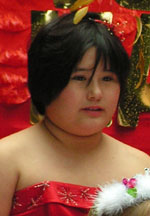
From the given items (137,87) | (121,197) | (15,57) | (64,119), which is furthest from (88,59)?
(137,87)

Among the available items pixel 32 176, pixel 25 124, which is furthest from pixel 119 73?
pixel 25 124

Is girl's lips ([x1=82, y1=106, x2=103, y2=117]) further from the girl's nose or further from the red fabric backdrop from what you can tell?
the red fabric backdrop

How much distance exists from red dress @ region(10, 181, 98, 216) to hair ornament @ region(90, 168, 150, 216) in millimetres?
147

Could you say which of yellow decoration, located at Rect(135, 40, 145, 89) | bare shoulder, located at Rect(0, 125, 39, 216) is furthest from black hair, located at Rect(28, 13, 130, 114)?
yellow decoration, located at Rect(135, 40, 145, 89)

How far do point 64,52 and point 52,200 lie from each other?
0.37 m

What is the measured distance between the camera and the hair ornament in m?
0.84

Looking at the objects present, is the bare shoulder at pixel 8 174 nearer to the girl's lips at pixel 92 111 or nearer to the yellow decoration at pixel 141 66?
the girl's lips at pixel 92 111

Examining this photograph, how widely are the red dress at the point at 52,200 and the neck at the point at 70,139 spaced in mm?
106

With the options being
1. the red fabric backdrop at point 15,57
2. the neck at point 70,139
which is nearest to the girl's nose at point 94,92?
the neck at point 70,139

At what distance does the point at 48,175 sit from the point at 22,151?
3.6 inches

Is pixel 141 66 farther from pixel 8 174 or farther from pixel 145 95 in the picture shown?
pixel 8 174

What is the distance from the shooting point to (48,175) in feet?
3.35

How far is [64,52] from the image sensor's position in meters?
0.98

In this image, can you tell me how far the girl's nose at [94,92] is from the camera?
975 mm
